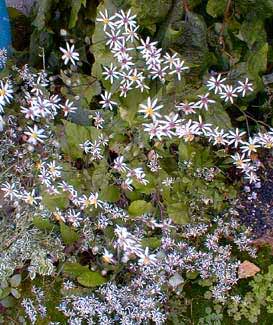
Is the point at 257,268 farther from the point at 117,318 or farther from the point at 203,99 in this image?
the point at 203,99

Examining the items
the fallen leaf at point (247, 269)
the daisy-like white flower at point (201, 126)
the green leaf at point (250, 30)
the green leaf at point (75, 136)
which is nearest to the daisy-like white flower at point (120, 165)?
the green leaf at point (75, 136)

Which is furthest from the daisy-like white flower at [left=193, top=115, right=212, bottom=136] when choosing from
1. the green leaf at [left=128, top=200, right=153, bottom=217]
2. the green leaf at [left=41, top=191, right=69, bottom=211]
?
the green leaf at [left=41, top=191, right=69, bottom=211]

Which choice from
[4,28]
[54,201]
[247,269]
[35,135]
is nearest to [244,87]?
[35,135]

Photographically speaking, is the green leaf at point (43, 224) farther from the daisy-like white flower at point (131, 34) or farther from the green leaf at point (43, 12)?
the daisy-like white flower at point (131, 34)

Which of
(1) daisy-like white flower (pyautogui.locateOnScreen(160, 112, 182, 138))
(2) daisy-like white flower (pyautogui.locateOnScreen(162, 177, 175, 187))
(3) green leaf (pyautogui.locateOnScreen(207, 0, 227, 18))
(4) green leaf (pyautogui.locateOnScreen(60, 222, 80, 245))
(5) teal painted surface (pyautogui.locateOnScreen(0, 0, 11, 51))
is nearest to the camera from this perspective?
(1) daisy-like white flower (pyautogui.locateOnScreen(160, 112, 182, 138))

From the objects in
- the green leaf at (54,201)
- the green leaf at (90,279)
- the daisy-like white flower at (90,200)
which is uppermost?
the daisy-like white flower at (90,200)

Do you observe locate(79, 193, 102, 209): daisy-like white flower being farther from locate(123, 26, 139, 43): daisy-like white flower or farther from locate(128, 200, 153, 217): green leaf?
locate(123, 26, 139, 43): daisy-like white flower

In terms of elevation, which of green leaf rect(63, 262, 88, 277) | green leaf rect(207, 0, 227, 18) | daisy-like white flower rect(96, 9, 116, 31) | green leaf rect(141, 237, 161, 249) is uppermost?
green leaf rect(207, 0, 227, 18)
